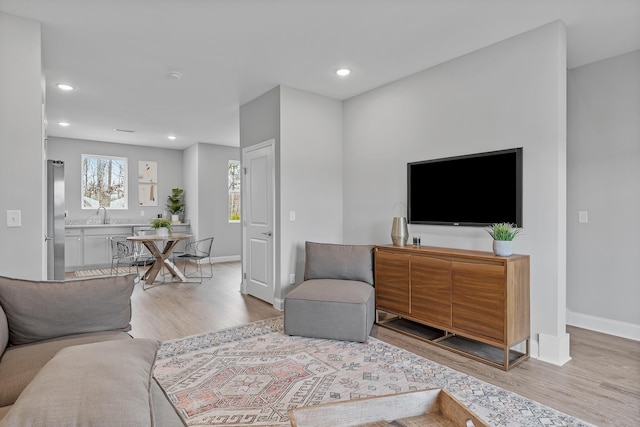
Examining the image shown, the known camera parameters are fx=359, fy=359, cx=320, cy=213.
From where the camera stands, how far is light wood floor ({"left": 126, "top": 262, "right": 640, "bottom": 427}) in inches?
85.2

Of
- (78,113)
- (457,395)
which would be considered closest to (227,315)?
(457,395)

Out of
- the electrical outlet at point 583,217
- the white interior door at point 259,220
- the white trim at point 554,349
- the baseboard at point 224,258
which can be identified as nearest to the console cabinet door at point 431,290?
the white trim at point 554,349

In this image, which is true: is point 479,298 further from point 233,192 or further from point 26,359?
point 233,192

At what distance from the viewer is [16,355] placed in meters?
1.65

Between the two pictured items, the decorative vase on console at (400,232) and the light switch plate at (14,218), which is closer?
the light switch plate at (14,218)

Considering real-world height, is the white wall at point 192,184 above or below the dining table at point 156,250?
above

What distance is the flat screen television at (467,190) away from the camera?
3.02 m

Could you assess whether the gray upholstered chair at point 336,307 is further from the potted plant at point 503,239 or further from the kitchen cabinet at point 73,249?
the kitchen cabinet at point 73,249

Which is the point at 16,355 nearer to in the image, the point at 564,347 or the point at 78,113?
the point at 564,347

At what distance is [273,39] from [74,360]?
2.83m

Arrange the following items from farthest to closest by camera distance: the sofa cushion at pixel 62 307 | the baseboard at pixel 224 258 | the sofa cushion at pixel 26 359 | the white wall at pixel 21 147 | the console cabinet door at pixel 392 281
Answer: the baseboard at pixel 224 258
the console cabinet door at pixel 392 281
the white wall at pixel 21 147
the sofa cushion at pixel 62 307
the sofa cushion at pixel 26 359

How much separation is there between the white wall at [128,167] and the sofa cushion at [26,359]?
21.2ft

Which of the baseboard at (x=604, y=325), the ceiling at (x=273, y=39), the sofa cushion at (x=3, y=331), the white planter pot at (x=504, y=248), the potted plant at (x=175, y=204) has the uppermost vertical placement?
the ceiling at (x=273, y=39)

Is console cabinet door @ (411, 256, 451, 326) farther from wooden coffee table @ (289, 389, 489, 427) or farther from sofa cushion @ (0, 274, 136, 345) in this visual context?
sofa cushion @ (0, 274, 136, 345)
